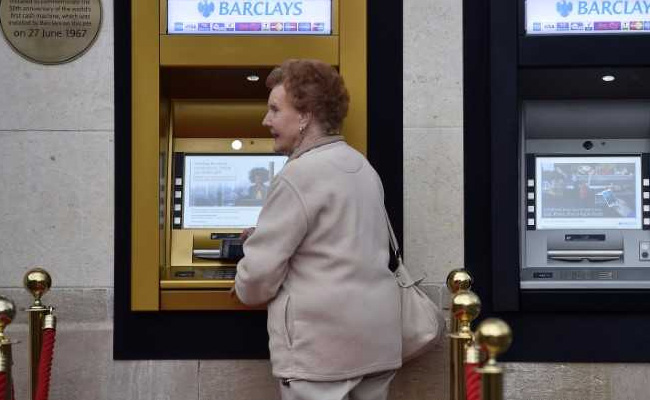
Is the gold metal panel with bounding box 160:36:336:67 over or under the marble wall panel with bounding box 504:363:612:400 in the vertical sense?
over

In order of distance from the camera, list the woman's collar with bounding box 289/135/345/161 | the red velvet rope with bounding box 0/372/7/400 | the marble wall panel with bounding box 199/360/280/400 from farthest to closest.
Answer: the marble wall panel with bounding box 199/360/280/400, the woman's collar with bounding box 289/135/345/161, the red velvet rope with bounding box 0/372/7/400

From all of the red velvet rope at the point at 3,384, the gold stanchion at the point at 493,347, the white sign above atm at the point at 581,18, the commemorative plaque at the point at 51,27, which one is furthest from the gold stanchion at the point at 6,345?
the white sign above atm at the point at 581,18

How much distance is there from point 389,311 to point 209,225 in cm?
113

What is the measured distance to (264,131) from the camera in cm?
436

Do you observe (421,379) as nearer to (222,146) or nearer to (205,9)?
(222,146)

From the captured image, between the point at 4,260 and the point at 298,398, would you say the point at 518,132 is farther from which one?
the point at 4,260

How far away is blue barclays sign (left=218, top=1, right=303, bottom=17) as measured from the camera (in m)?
4.26

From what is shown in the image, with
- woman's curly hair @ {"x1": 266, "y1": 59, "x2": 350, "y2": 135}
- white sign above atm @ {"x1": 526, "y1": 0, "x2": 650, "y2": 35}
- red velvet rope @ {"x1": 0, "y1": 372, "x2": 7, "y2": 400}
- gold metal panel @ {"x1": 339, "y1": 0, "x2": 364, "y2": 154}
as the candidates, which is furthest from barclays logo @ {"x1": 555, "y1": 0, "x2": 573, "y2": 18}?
red velvet rope @ {"x1": 0, "y1": 372, "x2": 7, "y2": 400}

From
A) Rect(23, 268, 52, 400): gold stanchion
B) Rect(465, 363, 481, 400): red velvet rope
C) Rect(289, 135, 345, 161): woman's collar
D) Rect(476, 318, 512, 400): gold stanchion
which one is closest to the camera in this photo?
Rect(476, 318, 512, 400): gold stanchion

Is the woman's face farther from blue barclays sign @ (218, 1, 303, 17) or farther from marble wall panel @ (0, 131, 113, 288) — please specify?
marble wall panel @ (0, 131, 113, 288)

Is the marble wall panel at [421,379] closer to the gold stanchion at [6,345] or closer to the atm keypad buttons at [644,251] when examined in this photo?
the atm keypad buttons at [644,251]

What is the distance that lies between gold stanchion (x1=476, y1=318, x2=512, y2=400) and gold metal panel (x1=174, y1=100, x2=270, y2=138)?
2114 millimetres

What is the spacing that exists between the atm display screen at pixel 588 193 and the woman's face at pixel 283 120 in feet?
4.50

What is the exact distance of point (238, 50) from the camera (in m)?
4.19
